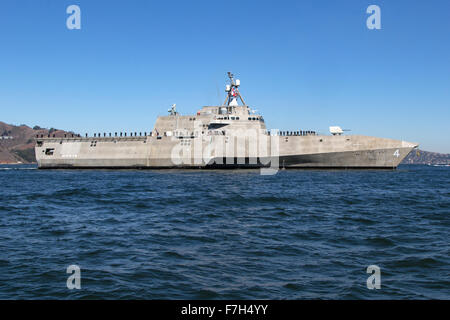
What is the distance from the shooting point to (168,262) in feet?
30.7

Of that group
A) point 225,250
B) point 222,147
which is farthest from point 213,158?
point 225,250

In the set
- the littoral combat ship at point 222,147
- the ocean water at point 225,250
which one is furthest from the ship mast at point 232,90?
the ocean water at point 225,250

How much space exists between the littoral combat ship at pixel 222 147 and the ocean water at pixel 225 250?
29690 millimetres

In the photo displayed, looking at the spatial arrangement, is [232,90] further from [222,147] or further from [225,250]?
[225,250]

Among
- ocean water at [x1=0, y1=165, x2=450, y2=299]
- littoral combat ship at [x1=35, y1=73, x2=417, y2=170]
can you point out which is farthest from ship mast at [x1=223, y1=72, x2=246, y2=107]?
ocean water at [x1=0, y1=165, x2=450, y2=299]

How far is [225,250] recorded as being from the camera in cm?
1049

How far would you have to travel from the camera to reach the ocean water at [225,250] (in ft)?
24.7

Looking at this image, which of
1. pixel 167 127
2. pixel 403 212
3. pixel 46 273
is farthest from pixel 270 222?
pixel 167 127

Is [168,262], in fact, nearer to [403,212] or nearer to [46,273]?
[46,273]

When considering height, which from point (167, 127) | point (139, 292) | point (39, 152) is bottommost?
point (139, 292)

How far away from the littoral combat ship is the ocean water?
29690mm

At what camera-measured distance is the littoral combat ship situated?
48.2 m

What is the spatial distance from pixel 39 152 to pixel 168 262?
64745 mm

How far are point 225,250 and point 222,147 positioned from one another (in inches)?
1630
